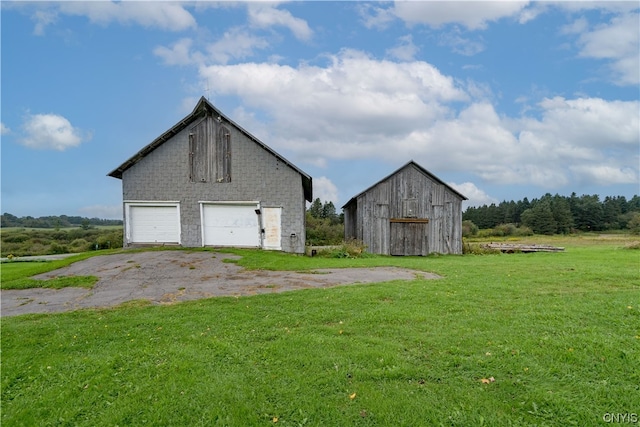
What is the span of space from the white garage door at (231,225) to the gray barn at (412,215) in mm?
7289

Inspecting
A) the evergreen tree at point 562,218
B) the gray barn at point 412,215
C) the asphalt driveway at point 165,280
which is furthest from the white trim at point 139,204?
the evergreen tree at point 562,218

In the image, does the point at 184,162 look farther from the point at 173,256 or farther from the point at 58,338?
the point at 58,338

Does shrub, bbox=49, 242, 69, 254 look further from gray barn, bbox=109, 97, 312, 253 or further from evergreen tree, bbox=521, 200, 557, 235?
evergreen tree, bbox=521, 200, 557, 235

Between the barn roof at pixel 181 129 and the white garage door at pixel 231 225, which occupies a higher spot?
the barn roof at pixel 181 129

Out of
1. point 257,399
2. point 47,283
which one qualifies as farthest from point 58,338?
point 47,283

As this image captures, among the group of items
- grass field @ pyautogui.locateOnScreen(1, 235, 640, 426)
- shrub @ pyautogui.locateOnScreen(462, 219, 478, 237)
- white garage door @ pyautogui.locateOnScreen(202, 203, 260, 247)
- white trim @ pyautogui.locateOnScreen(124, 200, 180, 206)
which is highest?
white trim @ pyautogui.locateOnScreen(124, 200, 180, 206)

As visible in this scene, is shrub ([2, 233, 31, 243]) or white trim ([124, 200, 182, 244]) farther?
shrub ([2, 233, 31, 243])

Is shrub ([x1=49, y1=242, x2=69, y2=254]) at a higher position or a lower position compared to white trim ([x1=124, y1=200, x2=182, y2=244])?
lower

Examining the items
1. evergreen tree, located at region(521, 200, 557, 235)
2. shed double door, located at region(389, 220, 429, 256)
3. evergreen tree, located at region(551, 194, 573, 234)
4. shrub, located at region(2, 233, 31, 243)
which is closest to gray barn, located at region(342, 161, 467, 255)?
shed double door, located at region(389, 220, 429, 256)

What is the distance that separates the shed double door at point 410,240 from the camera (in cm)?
2163

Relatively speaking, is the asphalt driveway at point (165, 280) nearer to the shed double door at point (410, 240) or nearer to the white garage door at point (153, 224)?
the white garage door at point (153, 224)

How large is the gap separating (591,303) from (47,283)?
14409 mm

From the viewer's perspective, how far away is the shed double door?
2163 cm

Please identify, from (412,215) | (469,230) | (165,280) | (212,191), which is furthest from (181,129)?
(469,230)
